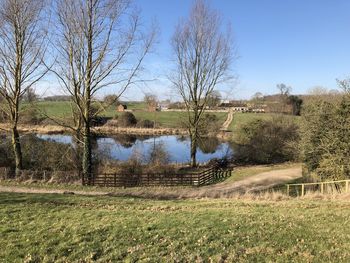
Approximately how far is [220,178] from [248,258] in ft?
75.2

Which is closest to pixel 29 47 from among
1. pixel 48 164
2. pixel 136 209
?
pixel 48 164

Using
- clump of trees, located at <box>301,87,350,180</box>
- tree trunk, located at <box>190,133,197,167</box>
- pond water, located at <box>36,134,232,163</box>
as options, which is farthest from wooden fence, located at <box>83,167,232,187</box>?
clump of trees, located at <box>301,87,350,180</box>

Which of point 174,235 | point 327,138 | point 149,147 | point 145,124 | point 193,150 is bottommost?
point 193,150

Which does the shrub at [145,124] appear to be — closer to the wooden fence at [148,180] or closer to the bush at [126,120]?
the bush at [126,120]

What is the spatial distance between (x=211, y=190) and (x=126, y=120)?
159 feet

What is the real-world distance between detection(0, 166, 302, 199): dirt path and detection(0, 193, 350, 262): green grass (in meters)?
7.75

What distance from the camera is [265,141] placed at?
40.6 metres

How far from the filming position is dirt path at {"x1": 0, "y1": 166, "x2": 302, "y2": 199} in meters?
18.5

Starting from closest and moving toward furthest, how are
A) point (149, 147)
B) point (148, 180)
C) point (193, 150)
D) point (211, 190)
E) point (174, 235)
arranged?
point (174, 235), point (211, 190), point (148, 180), point (193, 150), point (149, 147)

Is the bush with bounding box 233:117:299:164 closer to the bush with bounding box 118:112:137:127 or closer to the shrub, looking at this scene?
the shrub

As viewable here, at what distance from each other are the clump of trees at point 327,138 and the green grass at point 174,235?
10526mm

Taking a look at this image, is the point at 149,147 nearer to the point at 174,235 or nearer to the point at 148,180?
the point at 148,180

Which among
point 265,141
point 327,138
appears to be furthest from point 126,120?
point 327,138

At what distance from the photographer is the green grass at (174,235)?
238 inches
